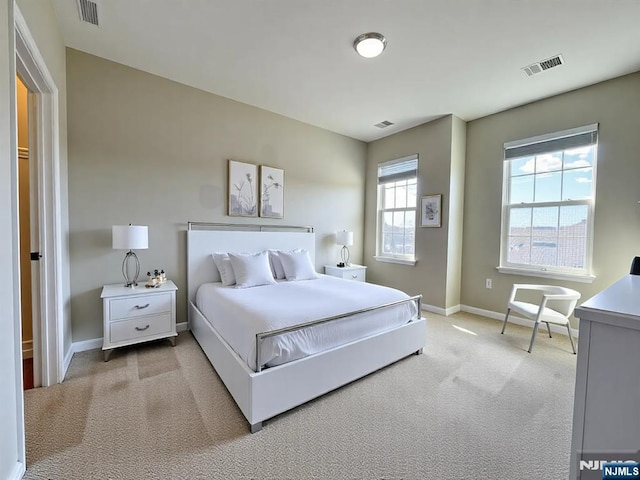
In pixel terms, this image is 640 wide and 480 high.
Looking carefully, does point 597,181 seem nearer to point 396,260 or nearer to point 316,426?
point 396,260

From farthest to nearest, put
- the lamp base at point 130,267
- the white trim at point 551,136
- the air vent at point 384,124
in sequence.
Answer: the air vent at point 384,124 → the white trim at point 551,136 → the lamp base at point 130,267

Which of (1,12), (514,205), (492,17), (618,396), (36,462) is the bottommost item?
(36,462)

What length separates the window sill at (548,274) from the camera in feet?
10.2

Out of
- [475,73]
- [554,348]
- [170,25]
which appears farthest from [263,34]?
[554,348]

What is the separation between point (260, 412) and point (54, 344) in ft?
5.73

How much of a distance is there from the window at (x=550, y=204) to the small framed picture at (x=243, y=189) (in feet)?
11.2

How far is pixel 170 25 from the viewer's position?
228 centimetres

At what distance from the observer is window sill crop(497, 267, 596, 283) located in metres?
3.11

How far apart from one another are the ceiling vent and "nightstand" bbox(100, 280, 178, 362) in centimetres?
422

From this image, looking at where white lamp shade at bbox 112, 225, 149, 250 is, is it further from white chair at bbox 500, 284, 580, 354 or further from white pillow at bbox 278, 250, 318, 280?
white chair at bbox 500, 284, 580, 354

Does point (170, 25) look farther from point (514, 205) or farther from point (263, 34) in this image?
point (514, 205)

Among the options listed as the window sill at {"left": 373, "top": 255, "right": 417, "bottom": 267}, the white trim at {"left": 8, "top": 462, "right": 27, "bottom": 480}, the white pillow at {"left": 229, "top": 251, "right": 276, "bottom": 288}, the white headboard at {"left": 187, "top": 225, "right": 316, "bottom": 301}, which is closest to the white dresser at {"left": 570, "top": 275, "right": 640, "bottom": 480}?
the white trim at {"left": 8, "top": 462, "right": 27, "bottom": 480}

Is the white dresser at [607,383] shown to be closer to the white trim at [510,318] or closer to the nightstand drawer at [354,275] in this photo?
the white trim at [510,318]

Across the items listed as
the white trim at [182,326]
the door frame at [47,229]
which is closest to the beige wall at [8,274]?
the door frame at [47,229]
